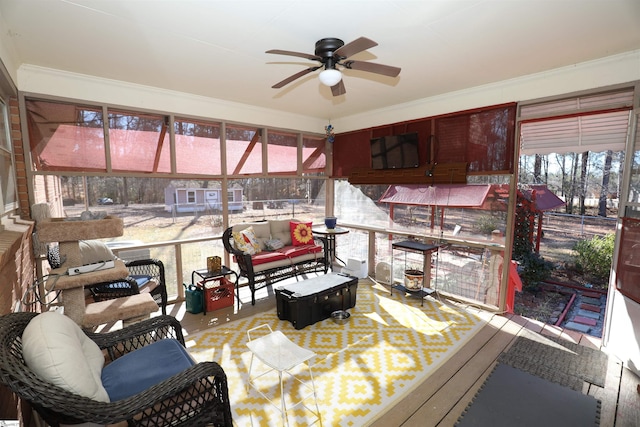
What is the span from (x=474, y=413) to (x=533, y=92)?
3.20 metres

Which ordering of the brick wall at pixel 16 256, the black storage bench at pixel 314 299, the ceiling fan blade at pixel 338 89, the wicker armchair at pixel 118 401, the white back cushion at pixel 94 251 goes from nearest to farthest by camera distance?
1. the wicker armchair at pixel 118 401
2. the brick wall at pixel 16 256
3. the ceiling fan blade at pixel 338 89
4. the white back cushion at pixel 94 251
5. the black storage bench at pixel 314 299

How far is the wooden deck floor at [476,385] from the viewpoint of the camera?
2.05 m

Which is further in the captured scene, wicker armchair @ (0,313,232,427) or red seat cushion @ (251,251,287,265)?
red seat cushion @ (251,251,287,265)

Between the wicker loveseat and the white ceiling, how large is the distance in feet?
6.76

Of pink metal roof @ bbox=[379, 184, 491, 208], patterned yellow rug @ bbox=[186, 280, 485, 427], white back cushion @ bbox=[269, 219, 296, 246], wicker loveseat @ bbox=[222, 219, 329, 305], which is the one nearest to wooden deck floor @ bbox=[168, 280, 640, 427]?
patterned yellow rug @ bbox=[186, 280, 485, 427]

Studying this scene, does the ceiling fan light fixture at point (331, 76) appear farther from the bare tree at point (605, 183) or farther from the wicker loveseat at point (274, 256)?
the bare tree at point (605, 183)

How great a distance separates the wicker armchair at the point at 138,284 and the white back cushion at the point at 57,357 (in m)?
1.52

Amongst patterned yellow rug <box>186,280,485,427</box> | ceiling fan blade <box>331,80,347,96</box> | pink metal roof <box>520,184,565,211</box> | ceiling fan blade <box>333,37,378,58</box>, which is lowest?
patterned yellow rug <box>186,280,485,427</box>

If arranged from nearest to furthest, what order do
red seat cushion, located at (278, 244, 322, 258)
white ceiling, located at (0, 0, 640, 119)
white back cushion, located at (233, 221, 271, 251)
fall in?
1. white ceiling, located at (0, 0, 640, 119)
2. red seat cushion, located at (278, 244, 322, 258)
3. white back cushion, located at (233, 221, 271, 251)

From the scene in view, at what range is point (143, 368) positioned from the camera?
172 centimetres

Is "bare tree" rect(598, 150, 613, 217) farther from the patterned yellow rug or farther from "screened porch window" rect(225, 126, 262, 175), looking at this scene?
"screened porch window" rect(225, 126, 262, 175)

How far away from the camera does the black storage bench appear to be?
3.21 metres

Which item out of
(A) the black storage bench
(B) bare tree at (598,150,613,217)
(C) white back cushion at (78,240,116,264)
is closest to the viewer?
(C) white back cushion at (78,240,116,264)

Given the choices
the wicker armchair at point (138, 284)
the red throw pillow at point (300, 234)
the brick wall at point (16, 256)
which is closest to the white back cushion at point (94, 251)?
the wicker armchair at point (138, 284)
